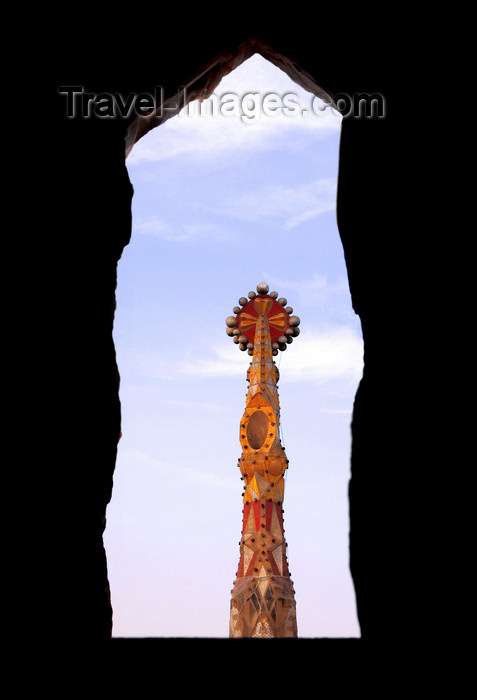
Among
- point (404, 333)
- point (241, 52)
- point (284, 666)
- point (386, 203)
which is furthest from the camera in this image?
point (241, 52)

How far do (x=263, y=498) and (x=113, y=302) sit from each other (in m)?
6.04

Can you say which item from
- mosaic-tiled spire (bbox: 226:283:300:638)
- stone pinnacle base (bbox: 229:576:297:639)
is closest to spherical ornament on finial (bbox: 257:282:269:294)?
mosaic-tiled spire (bbox: 226:283:300:638)

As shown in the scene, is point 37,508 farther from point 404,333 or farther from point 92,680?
point 404,333

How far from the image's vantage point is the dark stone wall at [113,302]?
1901mm

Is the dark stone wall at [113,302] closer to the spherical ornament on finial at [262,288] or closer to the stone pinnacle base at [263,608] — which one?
the stone pinnacle base at [263,608]

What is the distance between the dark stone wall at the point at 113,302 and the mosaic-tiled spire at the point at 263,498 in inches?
223

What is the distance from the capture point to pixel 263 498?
8.02 meters

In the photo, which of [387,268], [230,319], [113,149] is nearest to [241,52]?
[113,149]

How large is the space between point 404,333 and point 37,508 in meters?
1.02

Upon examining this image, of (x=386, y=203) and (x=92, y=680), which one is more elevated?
(x=386, y=203)

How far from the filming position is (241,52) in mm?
2525

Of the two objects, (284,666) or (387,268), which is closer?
(284,666)

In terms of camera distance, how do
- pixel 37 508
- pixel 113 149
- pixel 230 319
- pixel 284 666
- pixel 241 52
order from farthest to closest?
pixel 230 319, pixel 241 52, pixel 113 149, pixel 37 508, pixel 284 666

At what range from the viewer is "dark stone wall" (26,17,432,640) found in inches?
74.9
